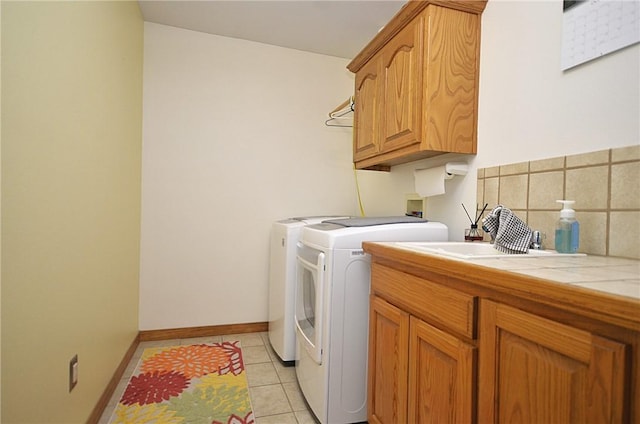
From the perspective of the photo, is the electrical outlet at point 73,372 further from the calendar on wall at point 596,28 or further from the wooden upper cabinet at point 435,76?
the calendar on wall at point 596,28

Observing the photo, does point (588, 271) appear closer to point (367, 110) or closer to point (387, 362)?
point (387, 362)

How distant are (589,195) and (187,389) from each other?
208cm

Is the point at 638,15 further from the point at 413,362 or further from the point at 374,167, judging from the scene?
the point at 374,167

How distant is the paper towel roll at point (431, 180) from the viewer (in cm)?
170

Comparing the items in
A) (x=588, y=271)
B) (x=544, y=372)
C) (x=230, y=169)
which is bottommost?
(x=544, y=372)

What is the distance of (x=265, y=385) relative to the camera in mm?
1893

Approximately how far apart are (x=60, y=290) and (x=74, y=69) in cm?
83

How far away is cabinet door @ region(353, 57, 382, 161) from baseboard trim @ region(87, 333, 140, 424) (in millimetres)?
1942

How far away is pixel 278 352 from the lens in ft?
7.27

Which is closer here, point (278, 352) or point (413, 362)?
point (413, 362)

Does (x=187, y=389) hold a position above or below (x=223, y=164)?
below

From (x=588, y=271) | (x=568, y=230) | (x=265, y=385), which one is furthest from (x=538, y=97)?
(x=265, y=385)

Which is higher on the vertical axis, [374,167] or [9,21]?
[9,21]

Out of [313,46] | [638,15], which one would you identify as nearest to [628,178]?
[638,15]
